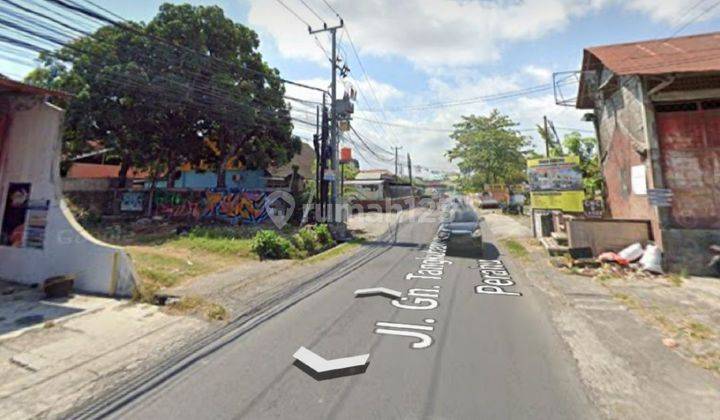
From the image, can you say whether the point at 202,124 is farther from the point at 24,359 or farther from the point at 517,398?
the point at 517,398

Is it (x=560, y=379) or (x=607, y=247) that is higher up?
(x=607, y=247)

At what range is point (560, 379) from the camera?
347 centimetres

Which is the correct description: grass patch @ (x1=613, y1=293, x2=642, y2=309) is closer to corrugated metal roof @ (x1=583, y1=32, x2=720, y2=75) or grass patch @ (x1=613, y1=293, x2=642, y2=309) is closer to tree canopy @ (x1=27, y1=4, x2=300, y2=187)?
corrugated metal roof @ (x1=583, y1=32, x2=720, y2=75)

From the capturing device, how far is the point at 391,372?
3639 millimetres

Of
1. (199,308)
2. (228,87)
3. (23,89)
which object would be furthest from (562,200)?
(23,89)

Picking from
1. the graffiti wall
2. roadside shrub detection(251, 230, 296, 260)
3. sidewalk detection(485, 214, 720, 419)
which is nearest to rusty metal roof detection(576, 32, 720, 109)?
sidewalk detection(485, 214, 720, 419)

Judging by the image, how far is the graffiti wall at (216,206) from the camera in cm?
1691

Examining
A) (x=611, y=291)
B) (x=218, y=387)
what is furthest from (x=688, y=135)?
(x=218, y=387)

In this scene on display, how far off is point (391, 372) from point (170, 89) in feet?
53.2

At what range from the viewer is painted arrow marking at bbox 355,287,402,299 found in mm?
6656

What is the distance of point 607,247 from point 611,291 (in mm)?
3156

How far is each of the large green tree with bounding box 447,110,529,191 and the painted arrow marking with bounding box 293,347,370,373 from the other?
26595mm

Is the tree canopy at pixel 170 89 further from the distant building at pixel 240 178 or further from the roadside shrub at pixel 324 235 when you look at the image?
the distant building at pixel 240 178

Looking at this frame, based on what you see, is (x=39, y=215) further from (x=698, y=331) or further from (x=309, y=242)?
(x=698, y=331)
